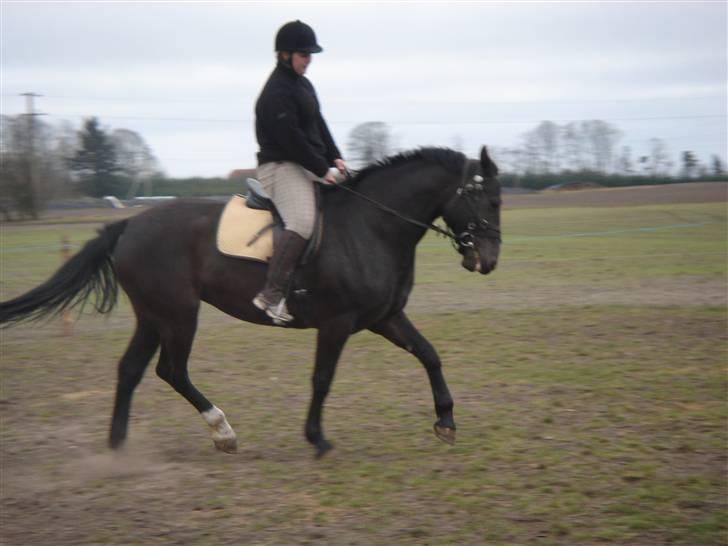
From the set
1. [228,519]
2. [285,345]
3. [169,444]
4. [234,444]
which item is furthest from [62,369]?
[228,519]

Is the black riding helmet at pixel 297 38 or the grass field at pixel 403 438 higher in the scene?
the black riding helmet at pixel 297 38

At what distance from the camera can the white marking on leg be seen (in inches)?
248

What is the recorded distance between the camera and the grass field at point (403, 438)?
15.9 feet

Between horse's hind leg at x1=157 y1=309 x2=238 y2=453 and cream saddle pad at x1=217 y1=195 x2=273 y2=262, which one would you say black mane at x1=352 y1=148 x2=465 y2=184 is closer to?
cream saddle pad at x1=217 y1=195 x2=273 y2=262

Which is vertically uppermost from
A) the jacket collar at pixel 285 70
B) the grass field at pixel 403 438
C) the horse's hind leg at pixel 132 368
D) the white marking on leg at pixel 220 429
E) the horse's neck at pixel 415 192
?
the jacket collar at pixel 285 70

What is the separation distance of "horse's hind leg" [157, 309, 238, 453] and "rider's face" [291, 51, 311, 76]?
206cm

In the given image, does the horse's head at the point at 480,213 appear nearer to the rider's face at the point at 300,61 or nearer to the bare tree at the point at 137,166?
the rider's face at the point at 300,61

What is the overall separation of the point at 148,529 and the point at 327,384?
1853mm

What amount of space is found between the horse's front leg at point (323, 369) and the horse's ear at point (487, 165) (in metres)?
1.57

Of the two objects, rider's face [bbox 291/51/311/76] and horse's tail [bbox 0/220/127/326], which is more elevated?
rider's face [bbox 291/51/311/76]

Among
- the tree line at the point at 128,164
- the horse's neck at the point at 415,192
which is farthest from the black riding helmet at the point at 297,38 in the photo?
the tree line at the point at 128,164

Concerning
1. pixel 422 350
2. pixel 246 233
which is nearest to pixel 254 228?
pixel 246 233

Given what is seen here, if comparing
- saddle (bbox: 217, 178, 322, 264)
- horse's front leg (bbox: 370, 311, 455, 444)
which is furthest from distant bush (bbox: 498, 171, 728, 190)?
saddle (bbox: 217, 178, 322, 264)

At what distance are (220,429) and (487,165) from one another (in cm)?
290
